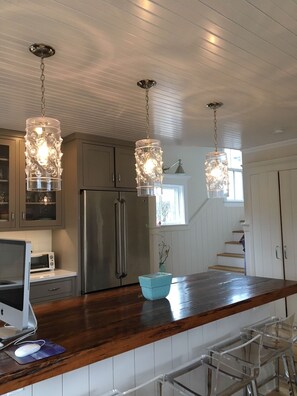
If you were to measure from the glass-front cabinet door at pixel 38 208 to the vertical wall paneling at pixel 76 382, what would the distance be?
6.87ft

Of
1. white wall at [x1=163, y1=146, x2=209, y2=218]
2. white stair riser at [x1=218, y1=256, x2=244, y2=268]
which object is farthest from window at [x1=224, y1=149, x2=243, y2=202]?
white stair riser at [x1=218, y1=256, x2=244, y2=268]

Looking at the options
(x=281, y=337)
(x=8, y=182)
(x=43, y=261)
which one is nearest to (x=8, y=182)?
(x=8, y=182)

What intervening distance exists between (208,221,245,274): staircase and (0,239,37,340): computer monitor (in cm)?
474

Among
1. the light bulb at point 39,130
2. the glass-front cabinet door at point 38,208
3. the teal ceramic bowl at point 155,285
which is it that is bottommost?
the teal ceramic bowl at point 155,285

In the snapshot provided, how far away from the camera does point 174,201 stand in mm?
5848

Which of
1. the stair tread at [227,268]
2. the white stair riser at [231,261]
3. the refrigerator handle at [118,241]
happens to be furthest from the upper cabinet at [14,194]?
the white stair riser at [231,261]

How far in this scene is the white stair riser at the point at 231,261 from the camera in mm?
5810

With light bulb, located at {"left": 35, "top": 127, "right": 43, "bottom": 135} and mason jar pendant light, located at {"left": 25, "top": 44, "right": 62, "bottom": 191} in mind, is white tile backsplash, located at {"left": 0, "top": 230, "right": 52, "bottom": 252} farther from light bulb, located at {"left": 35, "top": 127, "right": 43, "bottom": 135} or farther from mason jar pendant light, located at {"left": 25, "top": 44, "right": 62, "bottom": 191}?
light bulb, located at {"left": 35, "top": 127, "right": 43, "bottom": 135}

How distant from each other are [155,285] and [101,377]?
2.08 feet

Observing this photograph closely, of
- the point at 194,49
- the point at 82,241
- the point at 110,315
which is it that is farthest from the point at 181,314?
the point at 82,241

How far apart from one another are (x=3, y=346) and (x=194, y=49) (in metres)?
1.82

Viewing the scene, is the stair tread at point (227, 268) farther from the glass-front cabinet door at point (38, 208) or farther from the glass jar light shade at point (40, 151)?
the glass jar light shade at point (40, 151)

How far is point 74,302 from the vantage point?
2109mm

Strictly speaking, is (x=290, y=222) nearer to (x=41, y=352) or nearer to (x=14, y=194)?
(x=14, y=194)
